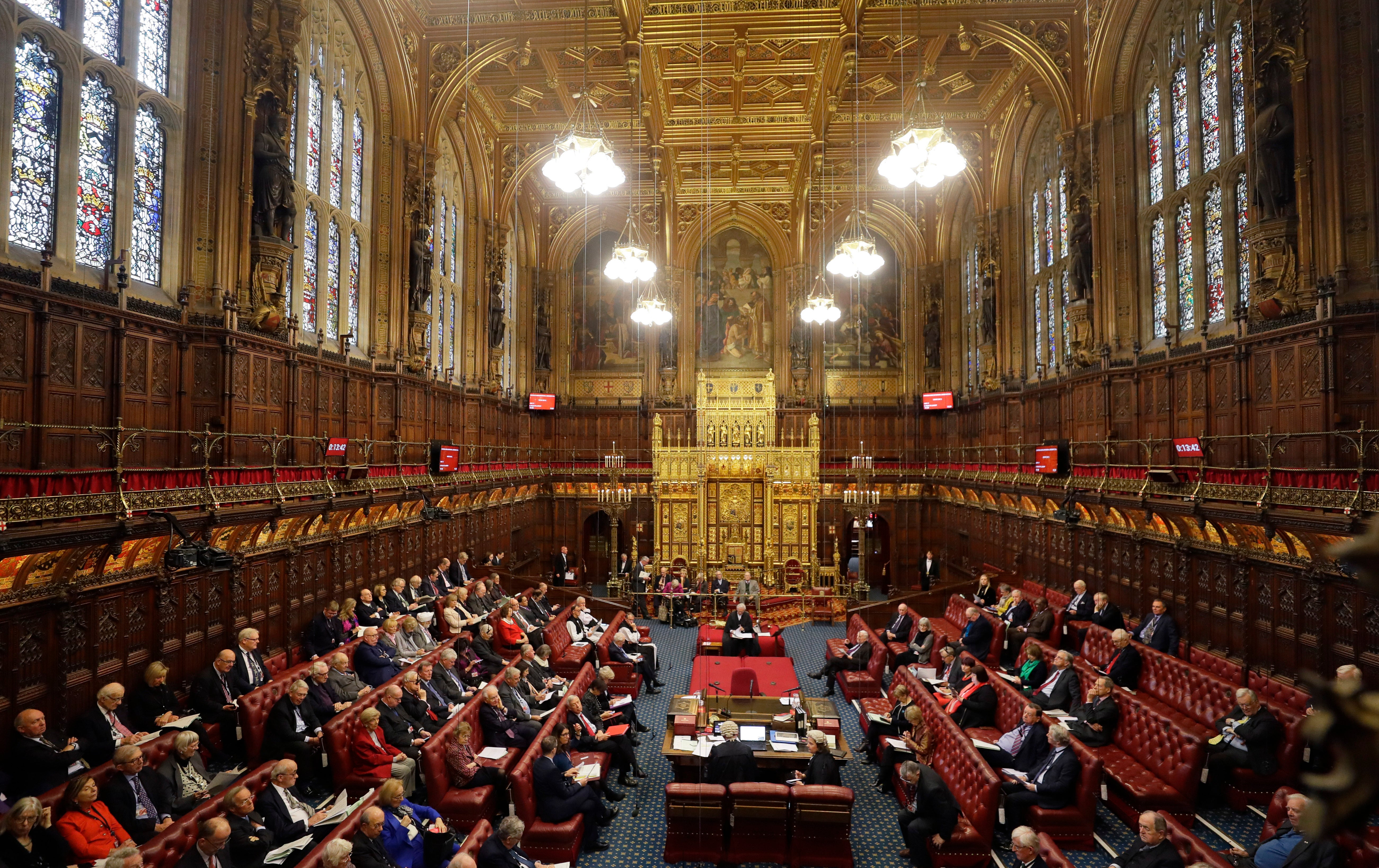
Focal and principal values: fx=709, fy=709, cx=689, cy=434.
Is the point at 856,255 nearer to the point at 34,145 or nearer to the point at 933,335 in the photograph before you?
the point at 34,145

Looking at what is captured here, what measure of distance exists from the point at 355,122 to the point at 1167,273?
17670 mm

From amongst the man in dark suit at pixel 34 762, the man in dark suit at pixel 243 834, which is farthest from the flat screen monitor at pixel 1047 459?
the man in dark suit at pixel 34 762

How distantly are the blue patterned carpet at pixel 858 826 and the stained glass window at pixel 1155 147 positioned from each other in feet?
38.1

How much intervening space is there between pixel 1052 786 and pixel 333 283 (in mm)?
15426

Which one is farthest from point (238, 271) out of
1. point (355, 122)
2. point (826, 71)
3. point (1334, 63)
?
point (1334, 63)

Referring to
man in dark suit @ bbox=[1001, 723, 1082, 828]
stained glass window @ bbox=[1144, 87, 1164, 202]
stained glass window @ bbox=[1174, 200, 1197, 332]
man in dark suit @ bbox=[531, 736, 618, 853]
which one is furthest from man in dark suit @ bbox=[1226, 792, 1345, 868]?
stained glass window @ bbox=[1144, 87, 1164, 202]

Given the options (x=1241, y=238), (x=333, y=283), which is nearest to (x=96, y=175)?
(x=333, y=283)

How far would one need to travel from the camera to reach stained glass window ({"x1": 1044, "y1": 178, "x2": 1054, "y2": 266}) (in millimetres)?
18609

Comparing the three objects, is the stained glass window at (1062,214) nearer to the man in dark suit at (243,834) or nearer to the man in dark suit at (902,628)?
the man in dark suit at (902,628)

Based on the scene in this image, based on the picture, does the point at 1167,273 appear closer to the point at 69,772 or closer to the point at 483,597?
the point at 483,597

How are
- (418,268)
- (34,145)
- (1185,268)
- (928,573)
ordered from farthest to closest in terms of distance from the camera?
(928,573) < (418,268) < (1185,268) < (34,145)

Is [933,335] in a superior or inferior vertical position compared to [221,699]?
superior

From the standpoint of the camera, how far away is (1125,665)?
10.2 meters

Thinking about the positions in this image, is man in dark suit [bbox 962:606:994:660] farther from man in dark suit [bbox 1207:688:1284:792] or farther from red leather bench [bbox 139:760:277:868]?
red leather bench [bbox 139:760:277:868]
